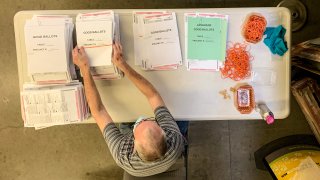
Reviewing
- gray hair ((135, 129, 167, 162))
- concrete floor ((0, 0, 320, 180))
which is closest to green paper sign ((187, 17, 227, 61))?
gray hair ((135, 129, 167, 162))

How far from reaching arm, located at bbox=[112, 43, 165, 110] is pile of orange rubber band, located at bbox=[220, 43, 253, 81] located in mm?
299

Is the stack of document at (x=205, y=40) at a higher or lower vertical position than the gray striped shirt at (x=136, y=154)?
higher

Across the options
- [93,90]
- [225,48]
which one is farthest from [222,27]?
[93,90]

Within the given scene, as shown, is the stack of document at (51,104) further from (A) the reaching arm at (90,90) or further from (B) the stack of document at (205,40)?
(B) the stack of document at (205,40)

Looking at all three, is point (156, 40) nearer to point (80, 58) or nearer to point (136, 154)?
point (80, 58)

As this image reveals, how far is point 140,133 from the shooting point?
129 centimetres

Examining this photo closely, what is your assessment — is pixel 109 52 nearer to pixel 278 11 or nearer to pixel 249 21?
pixel 249 21

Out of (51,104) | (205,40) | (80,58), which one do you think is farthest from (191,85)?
(51,104)

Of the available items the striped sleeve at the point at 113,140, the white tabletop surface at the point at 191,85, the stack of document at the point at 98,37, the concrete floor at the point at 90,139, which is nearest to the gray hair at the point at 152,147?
the striped sleeve at the point at 113,140

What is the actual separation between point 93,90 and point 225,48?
565 millimetres

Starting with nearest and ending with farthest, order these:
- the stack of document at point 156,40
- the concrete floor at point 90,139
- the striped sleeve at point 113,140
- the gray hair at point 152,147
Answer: the gray hair at point 152,147
the striped sleeve at point 113,140
the stack of document at point 156,40
the concrete floor at point 90,139

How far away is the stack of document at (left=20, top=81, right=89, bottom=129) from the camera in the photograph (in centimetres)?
145

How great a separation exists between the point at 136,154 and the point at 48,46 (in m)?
0.56

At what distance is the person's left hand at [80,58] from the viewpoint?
1.42m
